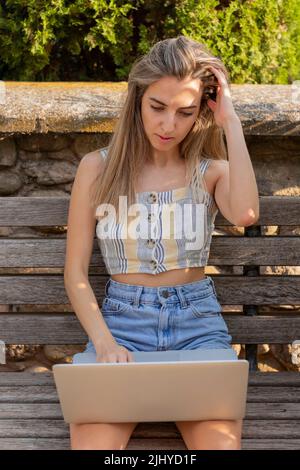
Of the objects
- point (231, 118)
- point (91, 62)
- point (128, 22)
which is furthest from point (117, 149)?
point (91, 62)

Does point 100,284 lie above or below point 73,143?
below

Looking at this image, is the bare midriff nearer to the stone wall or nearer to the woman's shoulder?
the woman's shoulder

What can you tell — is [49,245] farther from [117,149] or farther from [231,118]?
[231,118]

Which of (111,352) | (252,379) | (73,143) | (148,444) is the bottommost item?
(148,444)

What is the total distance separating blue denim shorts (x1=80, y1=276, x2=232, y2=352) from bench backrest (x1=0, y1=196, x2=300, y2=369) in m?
0.28

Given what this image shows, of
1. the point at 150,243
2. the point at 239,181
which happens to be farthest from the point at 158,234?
the point at 239,181

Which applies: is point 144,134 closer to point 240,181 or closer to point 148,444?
point 240,181

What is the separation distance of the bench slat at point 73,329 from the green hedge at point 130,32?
4.31 ft

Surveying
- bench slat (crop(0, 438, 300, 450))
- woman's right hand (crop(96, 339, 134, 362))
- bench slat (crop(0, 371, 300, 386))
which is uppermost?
woman's right hand (crop(96, 339, 134, 362))

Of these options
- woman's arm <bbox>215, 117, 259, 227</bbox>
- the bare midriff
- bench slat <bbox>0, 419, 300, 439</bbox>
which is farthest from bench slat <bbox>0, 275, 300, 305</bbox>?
bench slat <bbox>0, 419, 300, 439</bbox>

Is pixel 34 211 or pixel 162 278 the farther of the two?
pixel 34 211

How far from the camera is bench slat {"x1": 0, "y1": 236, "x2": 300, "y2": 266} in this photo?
2746 millimetres

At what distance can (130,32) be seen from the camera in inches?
145

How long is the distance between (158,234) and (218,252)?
0.33 metres
